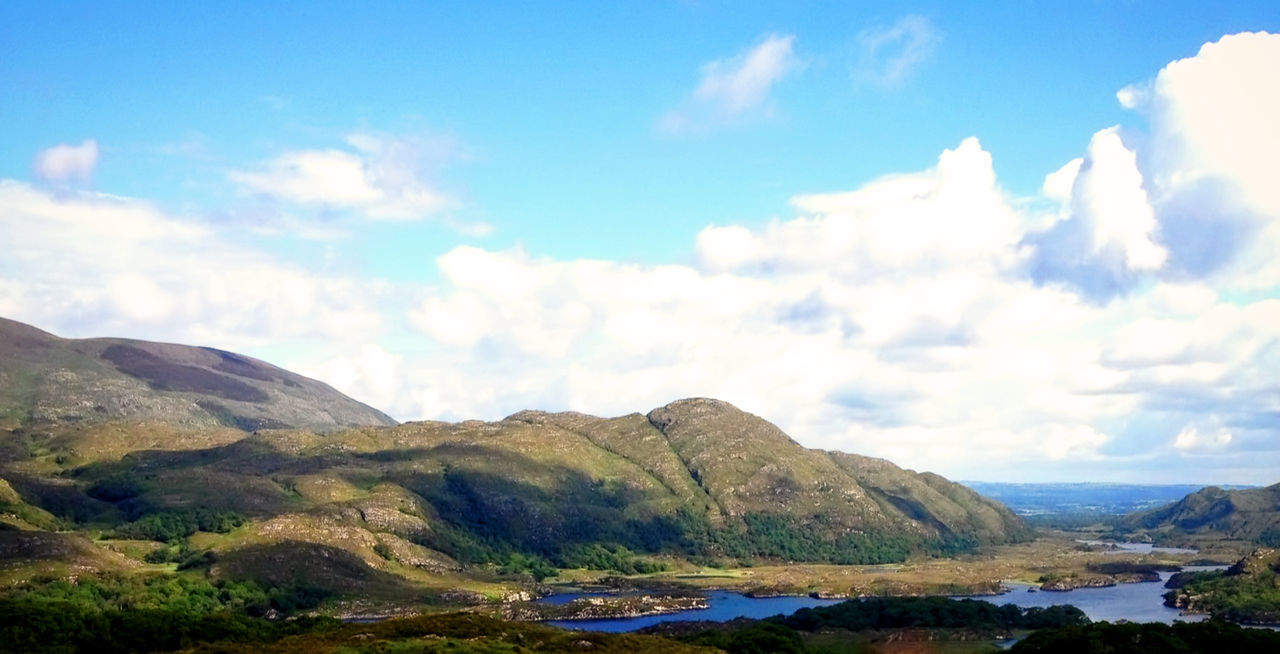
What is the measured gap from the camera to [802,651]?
620 ft

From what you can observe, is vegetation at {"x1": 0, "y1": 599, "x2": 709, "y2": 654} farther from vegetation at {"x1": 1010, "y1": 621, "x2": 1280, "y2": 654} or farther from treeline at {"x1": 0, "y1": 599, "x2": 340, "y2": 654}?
vegetation at {"x1": 1010, "y1": 621, "x2": 1280, "y2": 654}

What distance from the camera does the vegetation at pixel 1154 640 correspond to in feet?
547

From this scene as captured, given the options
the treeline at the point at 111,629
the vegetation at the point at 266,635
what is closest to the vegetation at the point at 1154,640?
the vegetation at the point at 266,635

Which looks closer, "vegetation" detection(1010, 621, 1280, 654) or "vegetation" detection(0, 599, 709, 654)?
"vegetation" detection(0, 599, 709, 654)

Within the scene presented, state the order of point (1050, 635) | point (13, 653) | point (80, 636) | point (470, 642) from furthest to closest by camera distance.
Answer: point (1050, 635) < point (80, 636) < point (13, 653) < point (470, 642)

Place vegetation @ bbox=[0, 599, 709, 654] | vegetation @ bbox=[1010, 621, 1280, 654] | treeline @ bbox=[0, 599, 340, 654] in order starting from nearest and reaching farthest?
vegetation @ bbox=[0, 599, 709, 654], treeline @ bbox=[0, 599, 340, 654], vegetation @ bbox=[1010, 621, 1280, 654]

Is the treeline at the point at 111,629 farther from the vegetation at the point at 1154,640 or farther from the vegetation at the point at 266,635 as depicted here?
the vegetation at the point at 1154,640

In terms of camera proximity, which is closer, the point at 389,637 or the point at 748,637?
the point at 389,637

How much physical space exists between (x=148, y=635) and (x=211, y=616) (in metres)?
17.6

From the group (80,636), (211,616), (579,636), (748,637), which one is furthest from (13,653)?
(748,637)

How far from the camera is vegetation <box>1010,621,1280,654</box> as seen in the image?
167 meters

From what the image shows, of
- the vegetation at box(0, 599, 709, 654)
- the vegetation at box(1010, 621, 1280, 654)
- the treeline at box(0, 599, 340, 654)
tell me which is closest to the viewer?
the vegetation at box(0, 599, 709, 654)

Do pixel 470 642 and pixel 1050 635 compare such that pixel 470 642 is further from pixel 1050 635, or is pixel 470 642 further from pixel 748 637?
pixel 1050 635

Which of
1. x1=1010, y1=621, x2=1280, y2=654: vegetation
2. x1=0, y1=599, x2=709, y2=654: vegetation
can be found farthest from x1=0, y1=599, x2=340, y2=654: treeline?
x1=1010, y1=621, x2=1280, y2=654: vegetation
